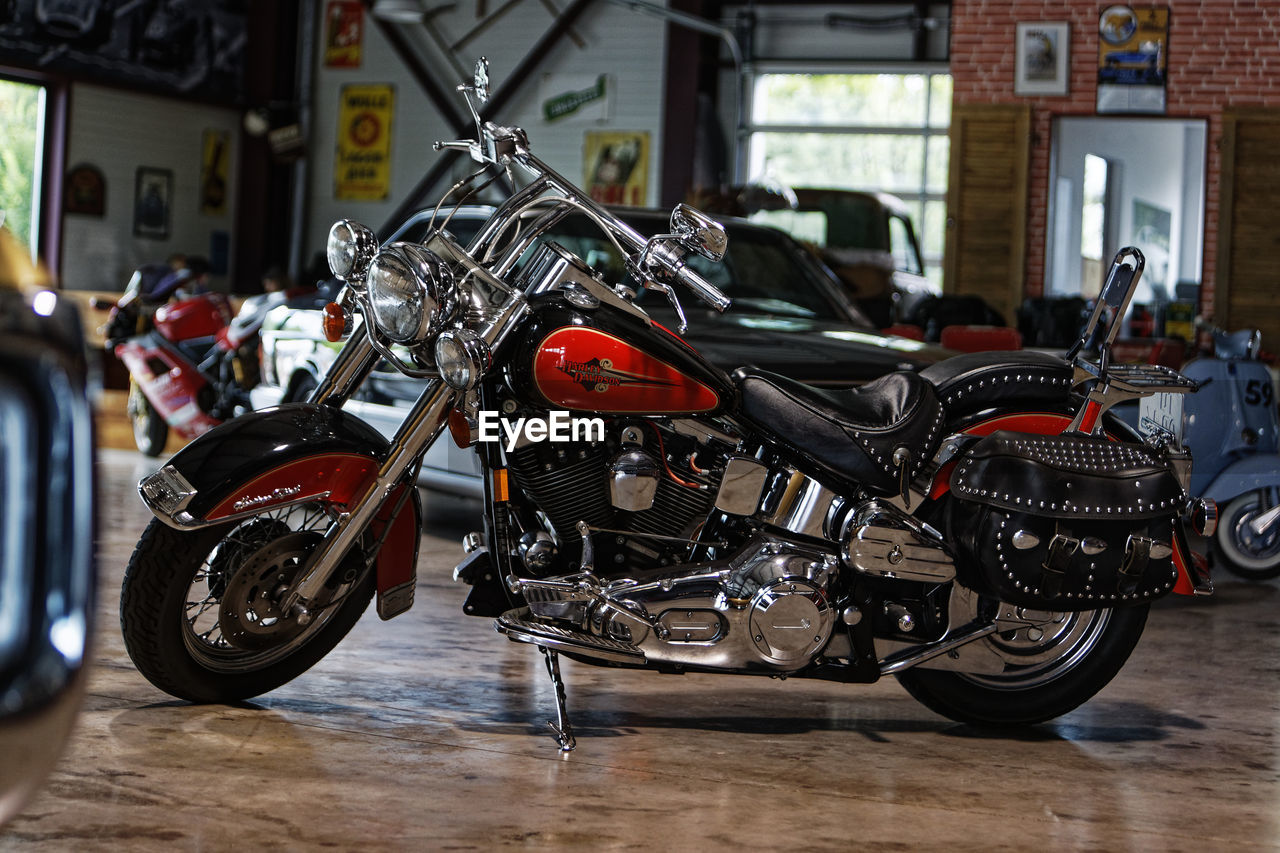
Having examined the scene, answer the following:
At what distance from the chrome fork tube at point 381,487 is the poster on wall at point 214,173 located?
49.2ft

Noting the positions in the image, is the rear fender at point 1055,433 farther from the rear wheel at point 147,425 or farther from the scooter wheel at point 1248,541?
the rear wheel at point 147,425

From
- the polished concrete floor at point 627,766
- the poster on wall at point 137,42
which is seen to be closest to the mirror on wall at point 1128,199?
the polished concrete floor at point 627,766

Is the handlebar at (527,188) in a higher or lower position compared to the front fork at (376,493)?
higher

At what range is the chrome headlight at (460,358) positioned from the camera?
9.80 feet

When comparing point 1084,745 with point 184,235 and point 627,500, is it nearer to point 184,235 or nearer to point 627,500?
point 627,500

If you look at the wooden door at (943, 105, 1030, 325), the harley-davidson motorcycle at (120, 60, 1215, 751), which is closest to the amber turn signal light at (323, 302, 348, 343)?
the harley-davidson motorcycle at (120, 60, 1215, 751)

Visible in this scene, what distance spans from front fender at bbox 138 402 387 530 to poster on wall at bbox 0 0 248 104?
42.8ft

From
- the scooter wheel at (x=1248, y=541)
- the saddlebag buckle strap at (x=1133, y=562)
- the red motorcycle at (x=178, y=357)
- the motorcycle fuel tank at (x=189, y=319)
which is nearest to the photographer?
the saddlebag buckle strap at (x=1133, y=562)

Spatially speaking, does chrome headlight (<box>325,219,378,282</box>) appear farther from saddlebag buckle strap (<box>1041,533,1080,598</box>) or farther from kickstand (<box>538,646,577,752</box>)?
saddlebag buckle strap (<box>1041,533,1080,598</box>)

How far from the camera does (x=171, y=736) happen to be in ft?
10.3

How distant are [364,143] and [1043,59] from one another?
8.86 m

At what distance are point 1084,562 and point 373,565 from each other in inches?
64.2

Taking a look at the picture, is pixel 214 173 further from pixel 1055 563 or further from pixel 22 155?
pixel 1055 563

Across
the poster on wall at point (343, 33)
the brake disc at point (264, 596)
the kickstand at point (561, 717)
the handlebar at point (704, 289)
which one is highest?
the poster on wall at point (343, 33)
